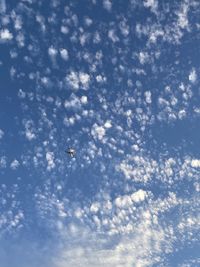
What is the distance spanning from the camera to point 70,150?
40.2m

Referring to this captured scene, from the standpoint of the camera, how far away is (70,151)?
131 ft

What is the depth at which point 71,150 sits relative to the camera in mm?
40156

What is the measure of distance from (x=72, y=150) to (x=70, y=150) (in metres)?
0.49

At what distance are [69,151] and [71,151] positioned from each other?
546 mm

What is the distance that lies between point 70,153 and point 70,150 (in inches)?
30.2

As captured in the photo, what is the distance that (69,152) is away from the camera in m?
40.0

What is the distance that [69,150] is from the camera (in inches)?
1588

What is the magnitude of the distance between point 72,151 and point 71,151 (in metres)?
0.24

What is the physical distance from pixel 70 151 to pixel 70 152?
0.25 meters

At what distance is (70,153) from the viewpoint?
39875 millimetres

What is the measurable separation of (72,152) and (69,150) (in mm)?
1060

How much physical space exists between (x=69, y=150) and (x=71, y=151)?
0.76m

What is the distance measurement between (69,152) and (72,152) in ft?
2.58
